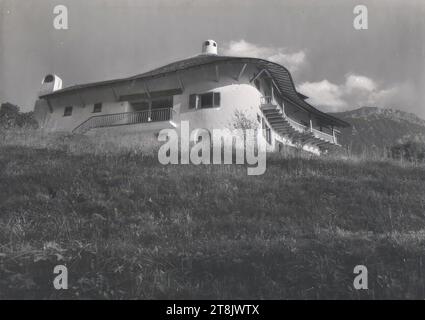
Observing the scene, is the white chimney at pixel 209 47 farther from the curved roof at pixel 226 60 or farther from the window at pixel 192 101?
the window at pixel 192 101

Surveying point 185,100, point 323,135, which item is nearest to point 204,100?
point 185,100

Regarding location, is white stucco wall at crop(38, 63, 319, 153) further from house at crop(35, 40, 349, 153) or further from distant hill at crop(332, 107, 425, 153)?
distant hill at crop(332, 107, 425, 153)

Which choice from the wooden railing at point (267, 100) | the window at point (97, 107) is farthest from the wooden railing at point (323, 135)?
the window at point (97, 107)

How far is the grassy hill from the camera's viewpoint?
5.71 metres

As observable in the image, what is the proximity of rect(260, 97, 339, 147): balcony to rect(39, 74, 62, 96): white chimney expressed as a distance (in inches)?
623

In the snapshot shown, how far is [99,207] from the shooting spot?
9.37 m

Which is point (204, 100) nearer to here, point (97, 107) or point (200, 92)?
point (200, 92)

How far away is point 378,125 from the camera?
48625mm

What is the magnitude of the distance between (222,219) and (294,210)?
72.5 inches

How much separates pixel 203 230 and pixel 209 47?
1016 inches

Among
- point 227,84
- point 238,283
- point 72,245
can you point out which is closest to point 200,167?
point 72,245

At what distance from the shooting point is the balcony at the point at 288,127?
27984 mm

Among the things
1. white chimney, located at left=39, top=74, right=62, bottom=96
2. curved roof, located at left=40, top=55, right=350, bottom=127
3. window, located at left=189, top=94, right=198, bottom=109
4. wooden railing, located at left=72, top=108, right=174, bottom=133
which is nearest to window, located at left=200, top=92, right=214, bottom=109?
window, located at left=189, top=94, right=198, bottom=109
